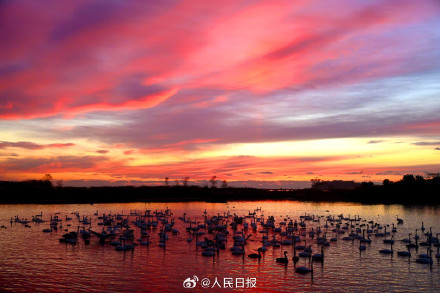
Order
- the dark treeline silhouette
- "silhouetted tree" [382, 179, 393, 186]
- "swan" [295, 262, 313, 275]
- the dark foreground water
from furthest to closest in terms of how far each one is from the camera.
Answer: "silhouetted tree" [382, 179, 393, 186] < the dark treeline silhouette < "swan" [295, 262, 313, 275] < the dark foreground water

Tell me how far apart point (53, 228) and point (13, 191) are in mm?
74210

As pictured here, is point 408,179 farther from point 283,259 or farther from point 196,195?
point 283,259

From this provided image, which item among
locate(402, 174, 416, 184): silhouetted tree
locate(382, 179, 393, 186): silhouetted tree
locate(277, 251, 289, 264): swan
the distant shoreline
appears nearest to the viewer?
locate(277, 251, 289, 264): swan

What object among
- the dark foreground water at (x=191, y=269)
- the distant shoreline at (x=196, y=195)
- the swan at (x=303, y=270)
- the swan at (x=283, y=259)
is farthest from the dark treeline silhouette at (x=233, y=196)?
the swan at (x=303, y=270)

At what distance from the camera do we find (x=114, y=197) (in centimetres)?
11094

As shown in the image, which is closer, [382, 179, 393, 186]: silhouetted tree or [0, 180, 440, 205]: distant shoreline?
[0, 180, 440, 205]: distant shoreline

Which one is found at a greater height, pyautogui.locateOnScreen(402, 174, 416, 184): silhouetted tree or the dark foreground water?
pyautogui.locateOnScreen(402, 174, 416, 184): silhouetted tree

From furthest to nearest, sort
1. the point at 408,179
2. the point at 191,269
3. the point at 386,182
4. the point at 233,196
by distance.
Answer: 1. the point at 233,196
2. the point at 386,182
3. the point at 408,179
4. the point at 191,269

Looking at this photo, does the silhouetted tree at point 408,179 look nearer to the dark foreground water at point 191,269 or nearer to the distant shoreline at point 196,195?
the distant shoreline at point 196,195

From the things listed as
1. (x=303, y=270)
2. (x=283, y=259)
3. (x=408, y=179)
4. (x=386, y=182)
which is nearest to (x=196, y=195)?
(x=386, y=182)

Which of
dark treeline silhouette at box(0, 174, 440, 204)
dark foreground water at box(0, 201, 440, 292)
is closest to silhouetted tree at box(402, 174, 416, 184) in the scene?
dark treeline silhouette at box(0, 174, 440, 204)

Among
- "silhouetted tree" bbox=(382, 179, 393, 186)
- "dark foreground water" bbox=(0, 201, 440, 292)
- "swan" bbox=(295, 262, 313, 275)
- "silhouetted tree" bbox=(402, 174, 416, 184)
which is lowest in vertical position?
"dark foreground water" bbox=(0, 201, 440, 292)

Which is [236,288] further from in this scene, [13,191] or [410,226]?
[13,191]

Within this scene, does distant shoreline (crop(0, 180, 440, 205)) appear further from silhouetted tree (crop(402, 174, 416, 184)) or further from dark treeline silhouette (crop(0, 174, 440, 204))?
silhouetted tree (crop(402, 174, 416, 184))
